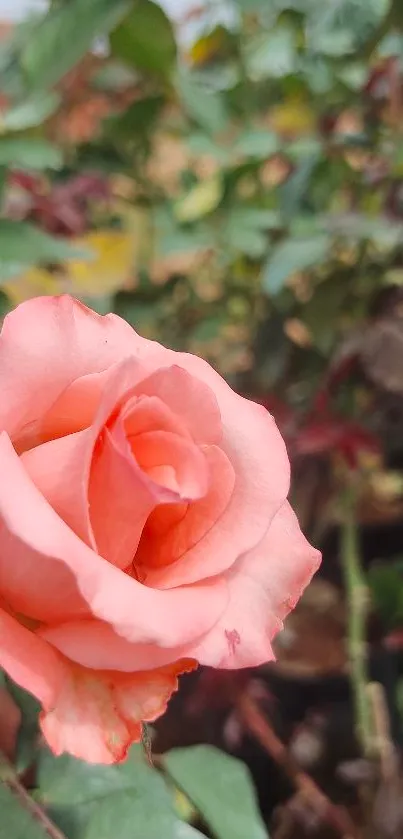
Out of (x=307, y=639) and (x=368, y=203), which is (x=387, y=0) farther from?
(x=307, y=639)

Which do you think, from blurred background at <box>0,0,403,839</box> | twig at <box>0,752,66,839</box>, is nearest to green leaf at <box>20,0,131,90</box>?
blurred background at <box>0,0,403,839</box>

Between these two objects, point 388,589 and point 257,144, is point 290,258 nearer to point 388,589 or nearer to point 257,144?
point 257,144

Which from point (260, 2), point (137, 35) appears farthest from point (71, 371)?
point (260, 2)

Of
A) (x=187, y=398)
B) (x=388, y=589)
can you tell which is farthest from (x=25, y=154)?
(x=388, y=589)

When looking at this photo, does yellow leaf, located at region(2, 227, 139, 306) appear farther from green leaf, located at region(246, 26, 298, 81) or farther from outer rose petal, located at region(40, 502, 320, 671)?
outer rose petal, located at region(40, 502, 320, 671)

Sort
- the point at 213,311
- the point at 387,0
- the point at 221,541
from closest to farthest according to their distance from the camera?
the point at 221,541 < the point at 387,0 < the point at 213,311
